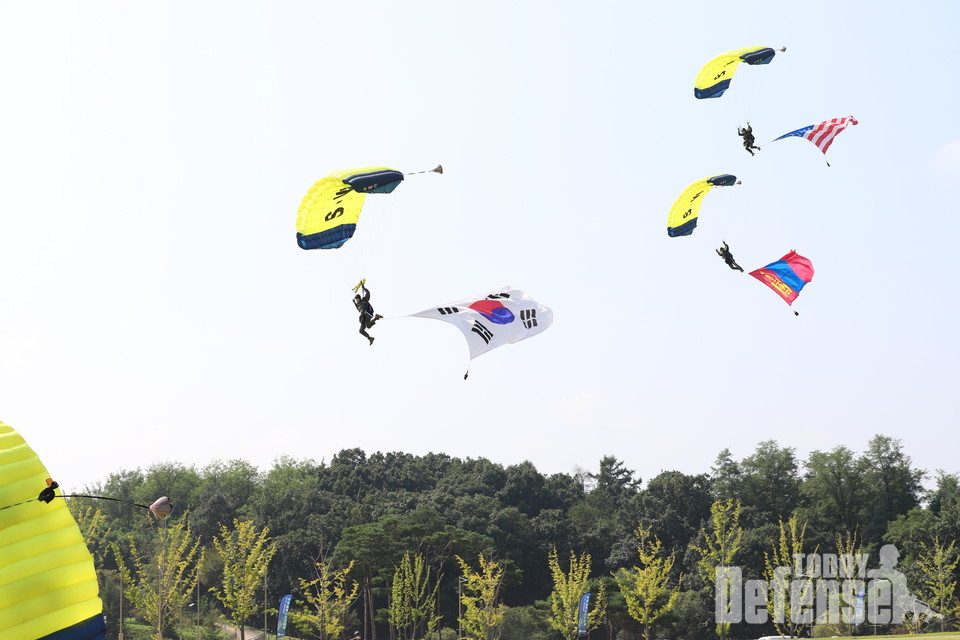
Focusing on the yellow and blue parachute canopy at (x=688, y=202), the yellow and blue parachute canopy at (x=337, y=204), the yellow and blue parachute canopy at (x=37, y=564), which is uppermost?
the yellow and blue parachute canopy at (x=688, y=202)

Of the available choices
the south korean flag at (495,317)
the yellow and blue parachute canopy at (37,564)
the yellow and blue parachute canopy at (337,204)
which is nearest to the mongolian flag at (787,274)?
the south korean flag at (495,317)

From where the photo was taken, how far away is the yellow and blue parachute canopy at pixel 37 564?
31.4 ft

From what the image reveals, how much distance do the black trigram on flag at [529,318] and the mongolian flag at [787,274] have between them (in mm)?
10266

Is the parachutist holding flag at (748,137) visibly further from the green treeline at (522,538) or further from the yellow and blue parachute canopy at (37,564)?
the yellow and blue parachute canopy at (37,564)

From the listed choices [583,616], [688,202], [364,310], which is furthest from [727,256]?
[583,616]

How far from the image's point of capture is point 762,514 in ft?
203

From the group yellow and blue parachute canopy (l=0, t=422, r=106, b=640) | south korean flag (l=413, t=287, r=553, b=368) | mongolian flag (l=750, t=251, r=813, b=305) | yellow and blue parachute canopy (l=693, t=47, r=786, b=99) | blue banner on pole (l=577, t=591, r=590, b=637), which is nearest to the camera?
yellow and blue parachute canopy (l=0, t=422, r=106, b=640)

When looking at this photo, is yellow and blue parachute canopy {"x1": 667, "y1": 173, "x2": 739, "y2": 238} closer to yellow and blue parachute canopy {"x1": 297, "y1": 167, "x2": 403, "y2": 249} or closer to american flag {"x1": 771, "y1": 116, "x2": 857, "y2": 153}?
american flag {"x1": 771, "y1": 116, "x2": 857, "y2": 153}

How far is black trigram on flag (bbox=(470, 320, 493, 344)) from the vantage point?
1000 inches

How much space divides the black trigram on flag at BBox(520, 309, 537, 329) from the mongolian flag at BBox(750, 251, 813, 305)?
10.3 m

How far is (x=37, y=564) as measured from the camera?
9.77 m

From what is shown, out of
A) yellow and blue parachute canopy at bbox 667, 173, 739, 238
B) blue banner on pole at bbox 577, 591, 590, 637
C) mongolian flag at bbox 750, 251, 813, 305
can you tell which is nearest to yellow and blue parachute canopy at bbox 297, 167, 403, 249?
yellow and blue parachute canopy at bbox 667, 173, 739, 238

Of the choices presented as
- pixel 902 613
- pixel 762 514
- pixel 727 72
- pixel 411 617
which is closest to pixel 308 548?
pixel 411 617

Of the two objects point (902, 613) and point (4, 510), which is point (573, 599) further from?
point (4, 510)
